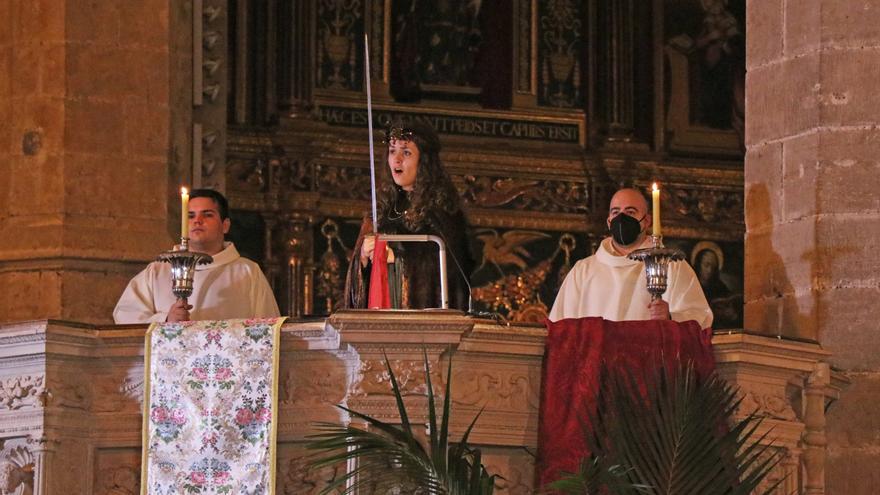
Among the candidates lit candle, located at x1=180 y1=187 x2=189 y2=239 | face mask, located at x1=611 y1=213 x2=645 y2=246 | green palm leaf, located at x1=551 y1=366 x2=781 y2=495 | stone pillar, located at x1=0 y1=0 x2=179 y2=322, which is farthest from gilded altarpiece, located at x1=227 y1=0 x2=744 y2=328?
green palm leaf, located at x1=551 y1=366 x2=781 y2=495

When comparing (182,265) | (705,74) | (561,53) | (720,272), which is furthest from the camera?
(705,74)

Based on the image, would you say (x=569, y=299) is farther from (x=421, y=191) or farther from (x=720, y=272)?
(x=720, y=272)

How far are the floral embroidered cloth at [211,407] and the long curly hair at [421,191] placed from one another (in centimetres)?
123

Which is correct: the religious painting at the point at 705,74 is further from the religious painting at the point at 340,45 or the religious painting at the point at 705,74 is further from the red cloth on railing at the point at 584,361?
the red cloth on railing at the point at 584,361

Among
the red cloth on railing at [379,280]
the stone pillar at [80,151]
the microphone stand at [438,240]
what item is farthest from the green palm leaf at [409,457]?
the stone pillar at [80,151]

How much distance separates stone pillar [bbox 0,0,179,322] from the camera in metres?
10.9

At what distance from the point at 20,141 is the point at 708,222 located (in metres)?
7.33

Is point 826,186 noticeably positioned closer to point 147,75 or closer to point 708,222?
point 147,75

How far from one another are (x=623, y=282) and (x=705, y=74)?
8.29 metres

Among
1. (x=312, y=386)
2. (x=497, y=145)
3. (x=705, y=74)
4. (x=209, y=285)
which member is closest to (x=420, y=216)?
(x=209, y=285)

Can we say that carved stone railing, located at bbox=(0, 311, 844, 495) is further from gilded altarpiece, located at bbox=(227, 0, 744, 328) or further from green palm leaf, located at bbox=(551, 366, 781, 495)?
gilded altarpiece, located at bbox=(227, 0, 744, 328)

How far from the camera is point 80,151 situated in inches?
434

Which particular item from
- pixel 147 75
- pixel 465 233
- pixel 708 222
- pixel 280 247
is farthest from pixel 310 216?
pixel 465 233

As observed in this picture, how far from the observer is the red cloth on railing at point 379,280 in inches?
363
